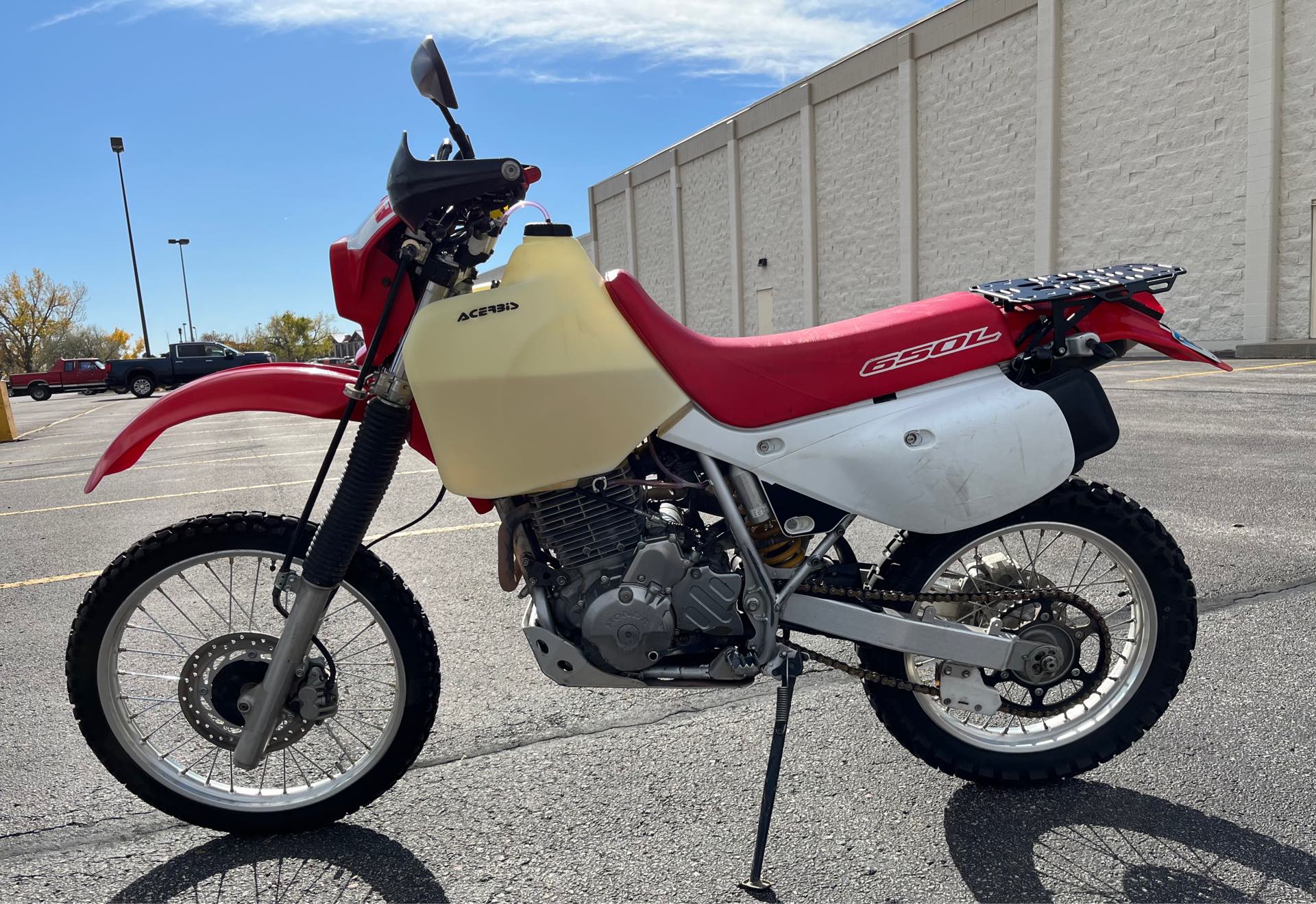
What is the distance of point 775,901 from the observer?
87.8 inches

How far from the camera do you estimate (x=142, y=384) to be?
36438 mm

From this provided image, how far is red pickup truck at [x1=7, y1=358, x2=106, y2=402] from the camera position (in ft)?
127

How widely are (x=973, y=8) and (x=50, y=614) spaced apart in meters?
26.2

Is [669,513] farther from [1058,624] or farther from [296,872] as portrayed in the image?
[296,872]

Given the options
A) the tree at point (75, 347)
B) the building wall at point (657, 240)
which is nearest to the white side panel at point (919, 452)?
the building wall at point (657, 240)

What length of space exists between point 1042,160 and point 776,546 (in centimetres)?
2363

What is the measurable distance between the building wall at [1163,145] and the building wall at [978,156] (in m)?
1.13

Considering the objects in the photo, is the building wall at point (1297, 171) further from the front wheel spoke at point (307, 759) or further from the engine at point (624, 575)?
the front wheel spoke at point (307, 759)

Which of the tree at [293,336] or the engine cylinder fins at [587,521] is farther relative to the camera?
the tree at [293,336]

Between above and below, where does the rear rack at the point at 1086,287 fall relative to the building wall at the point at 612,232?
below

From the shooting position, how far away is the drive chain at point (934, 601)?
2541 millimetres

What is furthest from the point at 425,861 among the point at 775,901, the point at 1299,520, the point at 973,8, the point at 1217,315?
the point at 973,8

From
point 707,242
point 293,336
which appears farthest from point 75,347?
point 707,242

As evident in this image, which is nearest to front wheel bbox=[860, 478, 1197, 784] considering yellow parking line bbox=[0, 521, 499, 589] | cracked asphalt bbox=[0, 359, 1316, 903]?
cracked asphalt bbox=[0, 359, 1316, 903]
